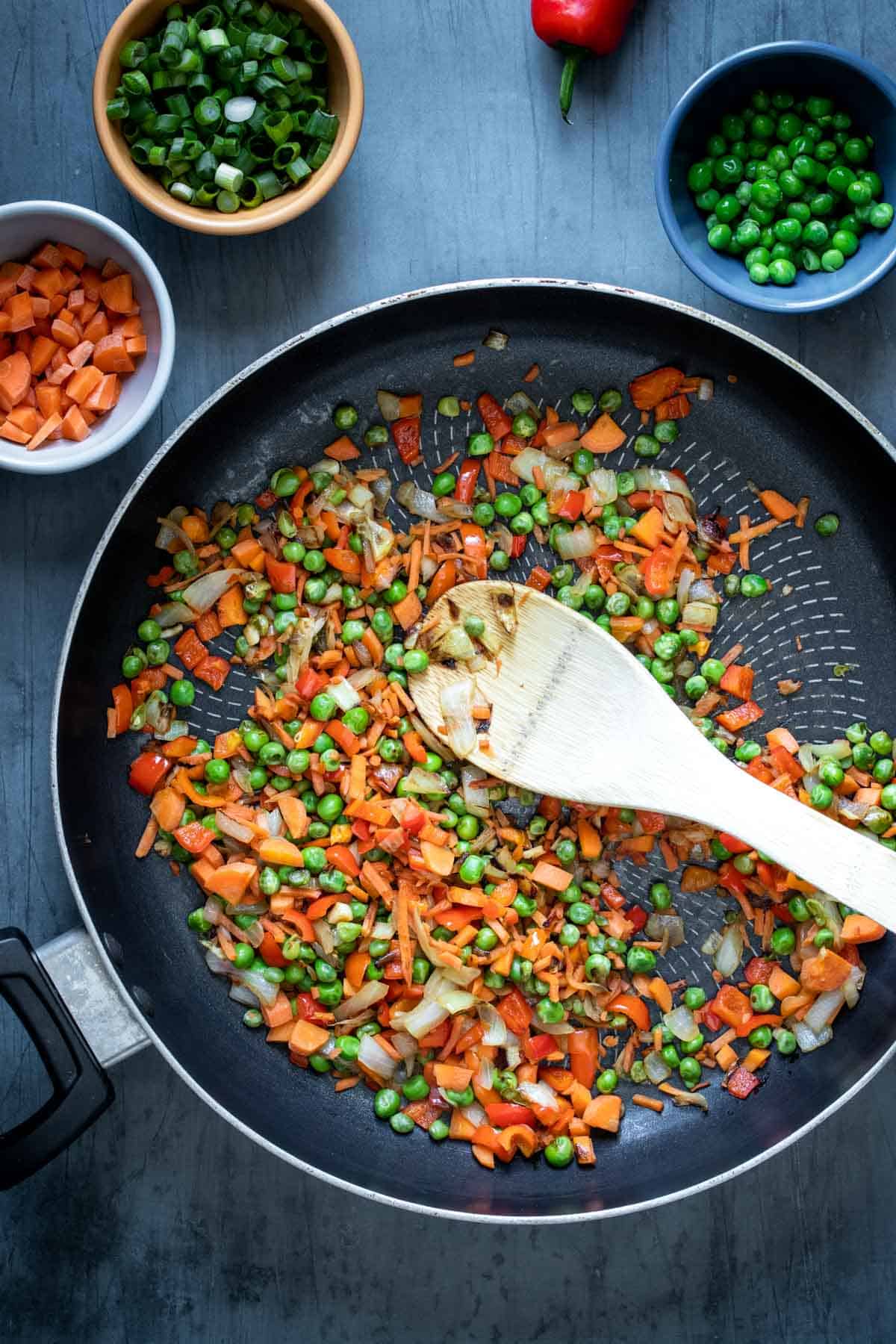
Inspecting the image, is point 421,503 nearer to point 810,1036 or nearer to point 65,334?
point 65,334

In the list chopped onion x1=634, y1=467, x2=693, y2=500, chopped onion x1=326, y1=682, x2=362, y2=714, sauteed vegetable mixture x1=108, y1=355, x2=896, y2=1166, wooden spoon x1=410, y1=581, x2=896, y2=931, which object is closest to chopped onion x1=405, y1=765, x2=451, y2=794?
sauteed vegetable mixture x1=108, y1=355, x2=896, y2=1166

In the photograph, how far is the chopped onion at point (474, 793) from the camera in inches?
114

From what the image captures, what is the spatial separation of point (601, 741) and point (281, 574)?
948mm

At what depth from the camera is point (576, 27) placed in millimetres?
2658

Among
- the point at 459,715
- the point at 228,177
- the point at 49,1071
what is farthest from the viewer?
the point at 459,715

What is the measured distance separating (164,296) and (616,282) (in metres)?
1.17

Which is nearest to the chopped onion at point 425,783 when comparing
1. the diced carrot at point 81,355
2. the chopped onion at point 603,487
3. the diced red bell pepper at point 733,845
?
the diced red bell pepper at point 733,845

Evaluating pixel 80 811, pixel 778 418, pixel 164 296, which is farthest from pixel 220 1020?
pixel 778 418

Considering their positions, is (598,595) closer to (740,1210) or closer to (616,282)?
(616,282)

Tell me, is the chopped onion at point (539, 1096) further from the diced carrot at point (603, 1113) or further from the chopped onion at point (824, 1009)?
the chopped onion at point (824, 1009)

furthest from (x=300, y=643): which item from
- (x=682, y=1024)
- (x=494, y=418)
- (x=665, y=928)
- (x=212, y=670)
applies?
(x=682, y=1024)

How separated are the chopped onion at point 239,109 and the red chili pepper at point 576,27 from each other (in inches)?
29.3

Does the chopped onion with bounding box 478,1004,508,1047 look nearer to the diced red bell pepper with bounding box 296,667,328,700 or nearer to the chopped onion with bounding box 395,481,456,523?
the diced red bell pepper with bounding box 296,667,328,700

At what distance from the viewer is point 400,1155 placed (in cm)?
296
